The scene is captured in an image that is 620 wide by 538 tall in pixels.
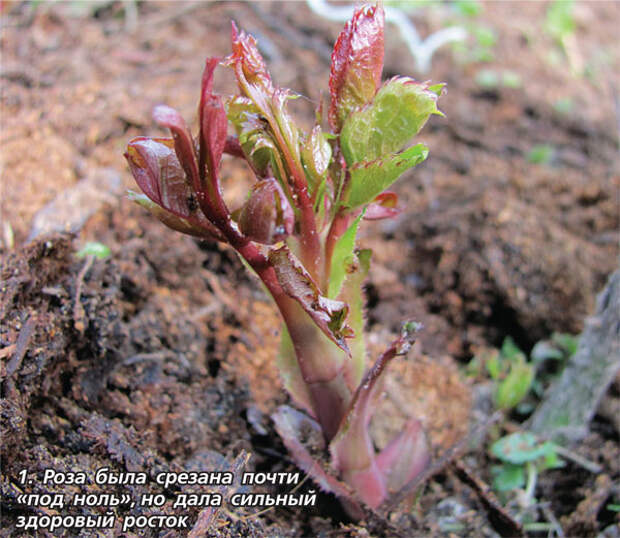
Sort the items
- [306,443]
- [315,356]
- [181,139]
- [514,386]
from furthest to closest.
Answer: [514,386]
[306,443]
[315,356]
[181,139]

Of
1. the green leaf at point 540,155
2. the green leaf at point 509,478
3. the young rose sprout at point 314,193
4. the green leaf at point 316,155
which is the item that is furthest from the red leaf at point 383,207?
the green leaf at point 540,155

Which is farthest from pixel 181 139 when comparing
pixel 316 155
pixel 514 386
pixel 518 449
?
pixel 514 386

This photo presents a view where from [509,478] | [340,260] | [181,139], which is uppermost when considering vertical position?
[181,139]

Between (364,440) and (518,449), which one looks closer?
(364,440)

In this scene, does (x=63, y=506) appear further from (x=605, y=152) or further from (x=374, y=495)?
(x=605, y=152)

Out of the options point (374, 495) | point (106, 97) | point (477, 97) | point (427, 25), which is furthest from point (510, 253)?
point (427, 25)

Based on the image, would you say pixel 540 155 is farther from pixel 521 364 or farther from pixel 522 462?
pixel 522 462

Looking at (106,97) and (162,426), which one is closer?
(162,426)

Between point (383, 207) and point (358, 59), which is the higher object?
point (358, 59)
